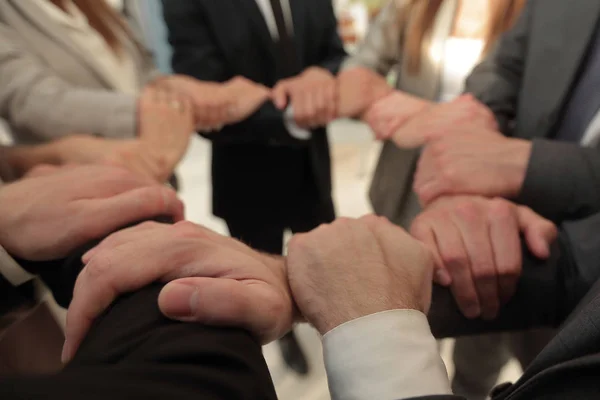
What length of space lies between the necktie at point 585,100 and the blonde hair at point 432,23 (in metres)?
0.13

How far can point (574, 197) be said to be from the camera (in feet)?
1.27

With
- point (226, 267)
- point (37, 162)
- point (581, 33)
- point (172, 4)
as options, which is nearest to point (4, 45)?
point (37, 162)

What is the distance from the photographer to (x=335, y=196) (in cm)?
91

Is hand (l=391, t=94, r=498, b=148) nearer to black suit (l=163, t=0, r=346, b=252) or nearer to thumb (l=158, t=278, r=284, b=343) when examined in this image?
black suit (l=163, t=0, r=346, b=252)

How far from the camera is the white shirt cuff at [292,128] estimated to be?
621mm

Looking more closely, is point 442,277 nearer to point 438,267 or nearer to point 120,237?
point 438,267

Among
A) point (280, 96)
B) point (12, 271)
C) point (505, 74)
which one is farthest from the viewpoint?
point (280, 96)

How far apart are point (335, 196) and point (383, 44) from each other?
1.18ft

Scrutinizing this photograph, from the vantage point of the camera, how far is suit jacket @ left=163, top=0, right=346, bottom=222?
616 mm

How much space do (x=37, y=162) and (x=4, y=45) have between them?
13 centimetres

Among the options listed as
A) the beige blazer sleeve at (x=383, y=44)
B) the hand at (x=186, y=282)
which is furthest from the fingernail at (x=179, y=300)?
the beige blazer sleeve at (x=383, y=44)

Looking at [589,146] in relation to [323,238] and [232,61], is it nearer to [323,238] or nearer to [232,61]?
[323,238]

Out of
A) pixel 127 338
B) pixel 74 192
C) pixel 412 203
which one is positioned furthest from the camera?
pixel 412 203

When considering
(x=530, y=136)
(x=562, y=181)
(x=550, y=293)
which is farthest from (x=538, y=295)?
(x=530, y=136)
